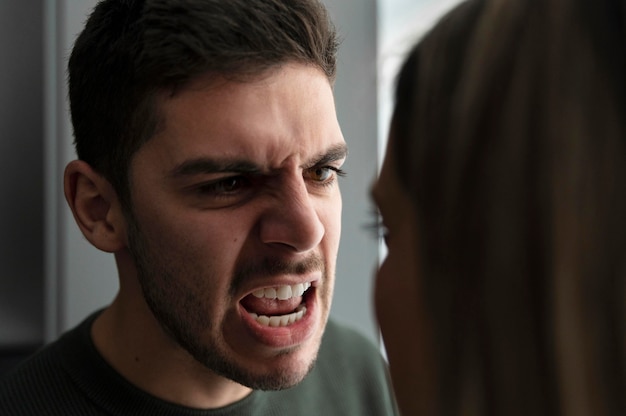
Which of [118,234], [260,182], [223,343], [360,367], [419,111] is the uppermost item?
[419,111]

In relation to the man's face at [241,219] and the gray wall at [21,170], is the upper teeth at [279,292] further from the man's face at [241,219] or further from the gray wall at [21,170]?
the gray wall at [21,170]

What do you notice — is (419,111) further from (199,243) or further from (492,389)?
(199,243)

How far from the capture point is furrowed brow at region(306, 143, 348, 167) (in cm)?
127

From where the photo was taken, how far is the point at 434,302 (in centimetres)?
69

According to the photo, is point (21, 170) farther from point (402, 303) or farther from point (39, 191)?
point (402, 303)

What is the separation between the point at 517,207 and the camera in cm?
64

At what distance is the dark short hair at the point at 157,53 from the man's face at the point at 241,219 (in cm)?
3

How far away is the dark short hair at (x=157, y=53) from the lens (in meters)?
1.20

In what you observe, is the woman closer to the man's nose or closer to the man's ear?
the man's nose

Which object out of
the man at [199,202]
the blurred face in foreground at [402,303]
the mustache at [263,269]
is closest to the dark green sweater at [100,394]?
the man at [199,202]

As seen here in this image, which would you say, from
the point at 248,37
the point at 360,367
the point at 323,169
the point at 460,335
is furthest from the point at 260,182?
the point at 460,335

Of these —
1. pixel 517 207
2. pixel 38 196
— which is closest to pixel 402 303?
pixel 517 207

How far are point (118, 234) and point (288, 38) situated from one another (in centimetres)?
42

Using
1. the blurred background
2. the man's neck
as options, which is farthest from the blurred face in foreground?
the blurred background
